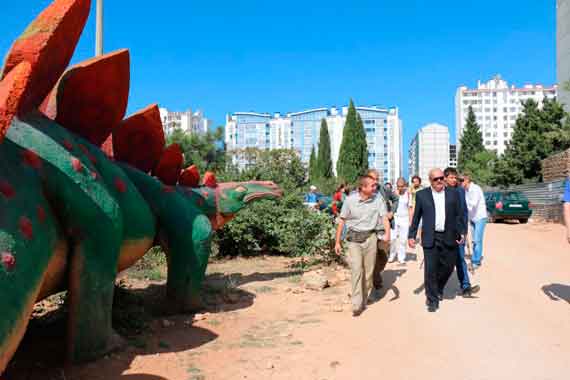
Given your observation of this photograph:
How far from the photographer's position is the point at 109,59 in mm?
4051

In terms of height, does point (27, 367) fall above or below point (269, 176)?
below

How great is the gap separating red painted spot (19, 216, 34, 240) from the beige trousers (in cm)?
396

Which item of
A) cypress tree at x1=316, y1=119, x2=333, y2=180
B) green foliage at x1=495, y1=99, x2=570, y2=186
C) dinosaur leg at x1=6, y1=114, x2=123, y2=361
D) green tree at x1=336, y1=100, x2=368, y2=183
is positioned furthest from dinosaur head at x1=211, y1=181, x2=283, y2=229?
cypress tree at x1=316, y1=119, x2=333, y2=180

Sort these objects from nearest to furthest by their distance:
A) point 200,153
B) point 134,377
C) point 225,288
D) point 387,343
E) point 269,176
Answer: point 134,377 → point 387,343 → point 225,288 → point 269,176 → point 200,153

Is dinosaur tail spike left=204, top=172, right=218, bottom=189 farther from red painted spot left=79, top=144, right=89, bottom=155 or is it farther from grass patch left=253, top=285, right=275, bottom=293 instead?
red painted spot left=79, top=144, right=89, bottom=155

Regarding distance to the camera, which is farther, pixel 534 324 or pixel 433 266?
pixel 433 266

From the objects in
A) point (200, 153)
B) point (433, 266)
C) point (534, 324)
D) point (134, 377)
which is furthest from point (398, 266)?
point (200, 153)

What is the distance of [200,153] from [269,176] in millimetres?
36170

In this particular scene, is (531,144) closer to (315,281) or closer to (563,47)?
(563,47)

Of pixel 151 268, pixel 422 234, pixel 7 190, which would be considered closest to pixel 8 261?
pixel 7 190

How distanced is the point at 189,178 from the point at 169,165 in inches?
25.1

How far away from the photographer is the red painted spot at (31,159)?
3230mm

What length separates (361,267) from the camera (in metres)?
6.02

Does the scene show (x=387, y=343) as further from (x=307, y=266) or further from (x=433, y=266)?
(x=307, y=266)
